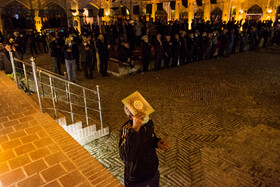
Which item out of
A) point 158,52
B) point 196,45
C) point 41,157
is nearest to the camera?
point 41,157

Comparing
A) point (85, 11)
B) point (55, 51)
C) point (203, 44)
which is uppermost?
point (85, 11)

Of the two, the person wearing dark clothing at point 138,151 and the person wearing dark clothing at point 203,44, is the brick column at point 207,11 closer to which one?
the person wearing dark clothing at point 203,44

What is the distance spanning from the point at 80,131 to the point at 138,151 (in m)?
2.98

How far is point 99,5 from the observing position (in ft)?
82.3

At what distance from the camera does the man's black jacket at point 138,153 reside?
208 cm

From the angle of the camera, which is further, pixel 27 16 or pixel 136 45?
pixel 27 16

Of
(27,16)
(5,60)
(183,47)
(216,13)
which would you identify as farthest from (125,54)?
(216,13)

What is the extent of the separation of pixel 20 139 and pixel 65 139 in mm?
780

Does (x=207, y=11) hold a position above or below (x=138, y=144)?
above

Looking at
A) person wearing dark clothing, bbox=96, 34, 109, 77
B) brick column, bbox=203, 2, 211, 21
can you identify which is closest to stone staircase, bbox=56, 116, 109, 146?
person wearing dark clothing, bbox=96, 34, 109, 77

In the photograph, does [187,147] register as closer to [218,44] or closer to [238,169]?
[238,169]

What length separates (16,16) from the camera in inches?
818

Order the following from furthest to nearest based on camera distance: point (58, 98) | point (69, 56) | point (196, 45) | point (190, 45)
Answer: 1. point (196, 45)
2. point (190, 45)
3. point (69, 56)
4. point (58, 98)

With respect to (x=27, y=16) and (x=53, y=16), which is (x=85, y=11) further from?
(x=27, y=16)
